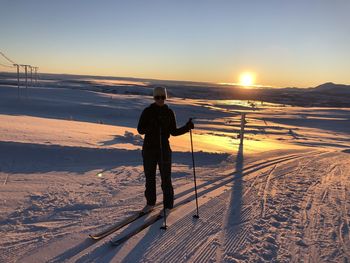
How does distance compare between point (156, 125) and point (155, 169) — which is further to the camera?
point (155, 169)

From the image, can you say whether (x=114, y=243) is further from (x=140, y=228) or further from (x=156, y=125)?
(x=156, y=125)

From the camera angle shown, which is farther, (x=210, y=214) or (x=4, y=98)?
(x=4, y=98)

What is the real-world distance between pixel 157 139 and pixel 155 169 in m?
0.44

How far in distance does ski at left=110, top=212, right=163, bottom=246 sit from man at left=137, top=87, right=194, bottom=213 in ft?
0.81

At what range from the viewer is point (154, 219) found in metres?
5.45

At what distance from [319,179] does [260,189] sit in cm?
192

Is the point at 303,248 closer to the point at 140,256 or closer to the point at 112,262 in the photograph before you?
the point at 140,256

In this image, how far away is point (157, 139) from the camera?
5613 mm

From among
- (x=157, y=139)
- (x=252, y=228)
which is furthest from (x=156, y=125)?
(x=252, y=228)

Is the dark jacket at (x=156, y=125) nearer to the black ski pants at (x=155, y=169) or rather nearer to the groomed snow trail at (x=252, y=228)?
the black ski pants at (x=155, y=169)

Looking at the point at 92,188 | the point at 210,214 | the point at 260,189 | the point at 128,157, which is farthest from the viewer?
the point at 128,157

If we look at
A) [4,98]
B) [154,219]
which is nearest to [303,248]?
[154,219]

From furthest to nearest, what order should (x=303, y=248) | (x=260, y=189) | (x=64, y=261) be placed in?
(x=260, y=189)
(x=303, y=248)
(x=64, y=261)

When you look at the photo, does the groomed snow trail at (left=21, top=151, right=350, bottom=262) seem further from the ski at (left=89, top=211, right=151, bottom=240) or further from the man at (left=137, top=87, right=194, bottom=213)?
the man at (left=137, top=87, right=194, bottom=213)
